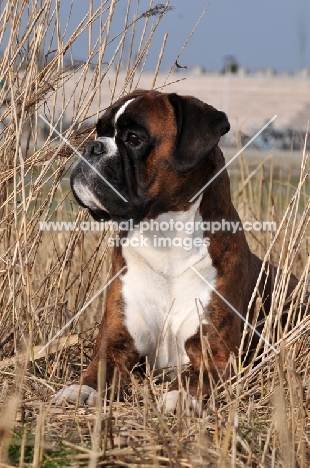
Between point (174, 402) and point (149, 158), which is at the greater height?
point (149, 158)

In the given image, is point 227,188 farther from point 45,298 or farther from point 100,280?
point 100,280

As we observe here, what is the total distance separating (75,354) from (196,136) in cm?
136

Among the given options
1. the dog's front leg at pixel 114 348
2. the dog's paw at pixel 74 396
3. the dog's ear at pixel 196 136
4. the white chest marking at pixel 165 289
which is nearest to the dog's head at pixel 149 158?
the dog's ear at pixel 196 136

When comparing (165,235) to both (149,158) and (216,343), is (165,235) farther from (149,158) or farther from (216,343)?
(216,343)

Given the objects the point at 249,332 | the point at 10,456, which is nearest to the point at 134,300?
the point at 249,332

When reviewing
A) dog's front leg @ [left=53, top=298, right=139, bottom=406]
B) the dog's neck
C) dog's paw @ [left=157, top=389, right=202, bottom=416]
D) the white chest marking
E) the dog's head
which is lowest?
dog's paw @ [left=157, top=389, right=202, bottom=416]

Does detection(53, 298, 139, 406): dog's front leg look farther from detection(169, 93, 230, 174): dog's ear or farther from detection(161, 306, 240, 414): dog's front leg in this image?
detection(169, 93, 230, 174): dog's ear

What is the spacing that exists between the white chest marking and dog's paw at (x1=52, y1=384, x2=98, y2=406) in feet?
1.61

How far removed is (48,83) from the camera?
11.0 ft

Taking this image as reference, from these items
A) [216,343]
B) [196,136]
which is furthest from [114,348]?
[196,136]

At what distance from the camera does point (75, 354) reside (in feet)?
12.8

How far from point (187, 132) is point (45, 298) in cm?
116

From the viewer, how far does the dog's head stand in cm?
320

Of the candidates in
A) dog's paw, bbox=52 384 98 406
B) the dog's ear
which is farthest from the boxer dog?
dog's paw, bbox=52 384 98 406
